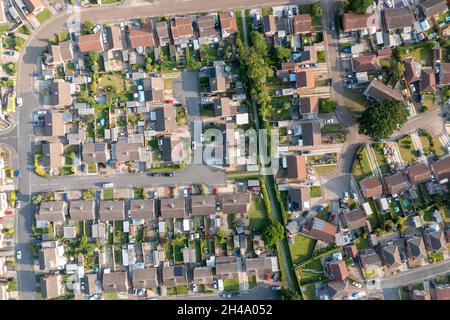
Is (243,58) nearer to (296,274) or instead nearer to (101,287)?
(296,274)

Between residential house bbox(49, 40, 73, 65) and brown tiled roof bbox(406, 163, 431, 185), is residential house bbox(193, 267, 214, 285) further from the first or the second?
residential house bbox(49, 40, 73, 65)

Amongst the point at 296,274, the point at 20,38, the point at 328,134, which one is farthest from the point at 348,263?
the point at 20,38

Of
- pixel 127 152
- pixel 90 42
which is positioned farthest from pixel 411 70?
pixel 90 42

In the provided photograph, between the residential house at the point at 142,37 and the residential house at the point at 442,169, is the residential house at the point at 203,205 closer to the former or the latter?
the residential house at the point at 142,37

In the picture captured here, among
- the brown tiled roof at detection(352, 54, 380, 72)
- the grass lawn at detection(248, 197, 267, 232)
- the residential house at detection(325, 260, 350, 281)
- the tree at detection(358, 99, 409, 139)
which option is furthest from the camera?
the grass lawn at detection(248, 197, 267, 232)

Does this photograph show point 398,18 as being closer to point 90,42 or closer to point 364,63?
point 364,63

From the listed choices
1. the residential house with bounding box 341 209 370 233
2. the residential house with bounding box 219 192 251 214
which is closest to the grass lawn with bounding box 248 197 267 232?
the residential house with bounding box 219 192 251 214

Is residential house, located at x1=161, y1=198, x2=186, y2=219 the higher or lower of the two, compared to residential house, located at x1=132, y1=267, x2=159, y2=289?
higher
